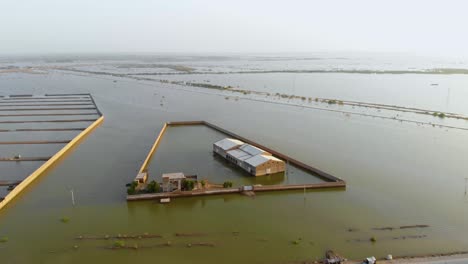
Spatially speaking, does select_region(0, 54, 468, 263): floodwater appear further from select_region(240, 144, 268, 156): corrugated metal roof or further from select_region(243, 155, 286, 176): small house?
select_region(240, 144, 268, 156): corrugated metal roof

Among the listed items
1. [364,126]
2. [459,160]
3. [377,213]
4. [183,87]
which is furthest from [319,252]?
[183,87]

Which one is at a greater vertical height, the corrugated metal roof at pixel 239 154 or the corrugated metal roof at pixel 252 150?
the corrugated metal roof at pixel 252 150

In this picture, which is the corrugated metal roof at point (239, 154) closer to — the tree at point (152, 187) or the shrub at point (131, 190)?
the tree at point (152, 187)

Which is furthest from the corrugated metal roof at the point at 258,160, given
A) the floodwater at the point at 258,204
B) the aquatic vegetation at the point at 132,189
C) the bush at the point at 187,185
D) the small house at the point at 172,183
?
the aquatic vegetation at the point at 132,189

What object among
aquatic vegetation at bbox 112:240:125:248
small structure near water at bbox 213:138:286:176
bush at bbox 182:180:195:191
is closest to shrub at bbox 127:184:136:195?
bush at bbox 182:180:195:191

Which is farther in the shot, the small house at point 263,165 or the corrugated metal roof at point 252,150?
the corrugated metal roof at point 252,150

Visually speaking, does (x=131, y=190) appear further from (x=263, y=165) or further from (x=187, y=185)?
(x=263, y=165)

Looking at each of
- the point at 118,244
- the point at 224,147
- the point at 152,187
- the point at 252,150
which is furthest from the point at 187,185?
the point at 224,147
